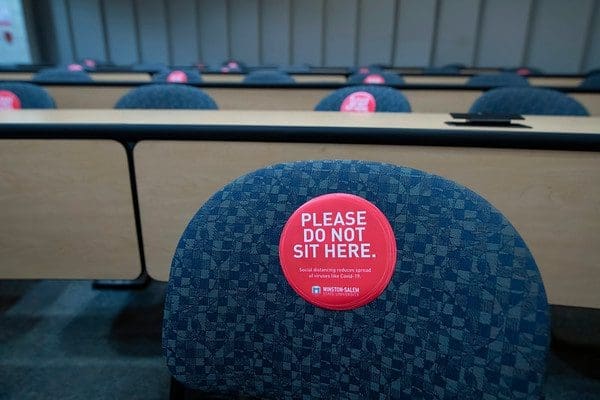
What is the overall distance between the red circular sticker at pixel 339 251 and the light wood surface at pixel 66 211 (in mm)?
755

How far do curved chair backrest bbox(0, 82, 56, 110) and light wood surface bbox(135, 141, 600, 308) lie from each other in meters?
1.09

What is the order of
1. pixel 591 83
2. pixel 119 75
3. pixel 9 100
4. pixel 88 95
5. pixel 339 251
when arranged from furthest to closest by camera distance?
pixel 119 75 → pixel 591 83 → pixel 88 95 → pixel 9 100 → pixel 339 251

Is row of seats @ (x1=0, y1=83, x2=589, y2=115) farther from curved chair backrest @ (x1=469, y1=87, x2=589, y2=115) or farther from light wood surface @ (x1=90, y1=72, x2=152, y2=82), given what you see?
light wood surface @ (x1=90, y1=72, x2=152, y2=82)

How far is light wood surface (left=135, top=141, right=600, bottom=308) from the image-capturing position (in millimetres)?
933

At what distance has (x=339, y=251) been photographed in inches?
17.0

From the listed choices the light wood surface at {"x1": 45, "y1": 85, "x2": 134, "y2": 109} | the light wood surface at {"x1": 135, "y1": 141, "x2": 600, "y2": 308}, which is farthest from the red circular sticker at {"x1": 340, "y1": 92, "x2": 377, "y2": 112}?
the light wood surface at {"x1": 45, "y1": 85, "x2": 134, "y2": 109}

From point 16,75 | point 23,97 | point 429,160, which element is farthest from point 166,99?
point 16,75

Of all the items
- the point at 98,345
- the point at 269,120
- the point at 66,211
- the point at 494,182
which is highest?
the point at 269,120

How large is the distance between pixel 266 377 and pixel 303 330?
0.27ft

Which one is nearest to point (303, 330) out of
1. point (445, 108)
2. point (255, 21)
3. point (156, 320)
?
point (156, 320)

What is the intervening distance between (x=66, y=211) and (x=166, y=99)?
0.74 m

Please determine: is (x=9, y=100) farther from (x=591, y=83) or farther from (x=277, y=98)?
(x=591, y=83)

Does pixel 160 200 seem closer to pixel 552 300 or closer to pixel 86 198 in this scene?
pixel 86 198

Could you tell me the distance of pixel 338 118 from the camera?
3.89 feet
